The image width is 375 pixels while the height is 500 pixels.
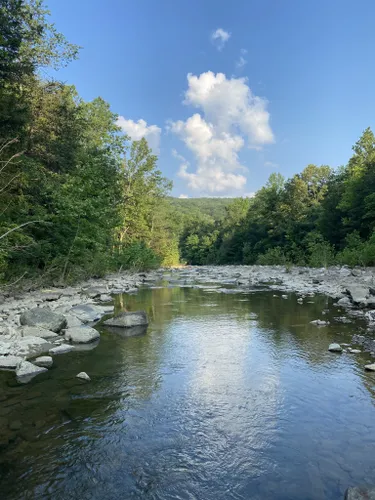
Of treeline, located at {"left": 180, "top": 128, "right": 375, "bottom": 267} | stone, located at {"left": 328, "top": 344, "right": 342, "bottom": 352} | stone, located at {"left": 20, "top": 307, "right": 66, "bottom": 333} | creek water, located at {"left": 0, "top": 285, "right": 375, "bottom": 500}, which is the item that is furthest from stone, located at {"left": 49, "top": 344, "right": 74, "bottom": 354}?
treeline, located at {"left": 180, "top": 128, "right": 375, "bottom": 267}

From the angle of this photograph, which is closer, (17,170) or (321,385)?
(321,385)

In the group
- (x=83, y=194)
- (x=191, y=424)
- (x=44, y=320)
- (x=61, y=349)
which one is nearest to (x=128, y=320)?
(x=44, y=320)

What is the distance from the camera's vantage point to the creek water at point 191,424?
9.68 ft

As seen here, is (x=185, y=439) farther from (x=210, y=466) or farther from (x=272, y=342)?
(x=272, y=342)

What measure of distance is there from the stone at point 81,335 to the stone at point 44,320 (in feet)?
1.74

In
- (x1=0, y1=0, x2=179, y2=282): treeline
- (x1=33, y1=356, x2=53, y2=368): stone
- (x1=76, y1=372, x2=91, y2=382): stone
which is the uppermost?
(x1=0, y1=0, x2=179, y2=282): treeline

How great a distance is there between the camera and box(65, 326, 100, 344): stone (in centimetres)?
732

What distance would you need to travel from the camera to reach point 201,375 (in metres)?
5.56

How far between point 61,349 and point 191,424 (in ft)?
12.1

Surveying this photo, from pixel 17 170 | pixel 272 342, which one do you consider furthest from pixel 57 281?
pixel 272 342

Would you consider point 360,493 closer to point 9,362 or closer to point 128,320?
point 9,362

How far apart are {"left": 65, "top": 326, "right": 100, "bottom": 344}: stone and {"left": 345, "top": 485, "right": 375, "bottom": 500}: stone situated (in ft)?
18.9

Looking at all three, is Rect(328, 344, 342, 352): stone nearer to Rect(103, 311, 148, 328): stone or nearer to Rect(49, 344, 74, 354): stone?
Rect(103, 311, 148, 328): stone

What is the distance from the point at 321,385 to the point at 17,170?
10.3 meters
